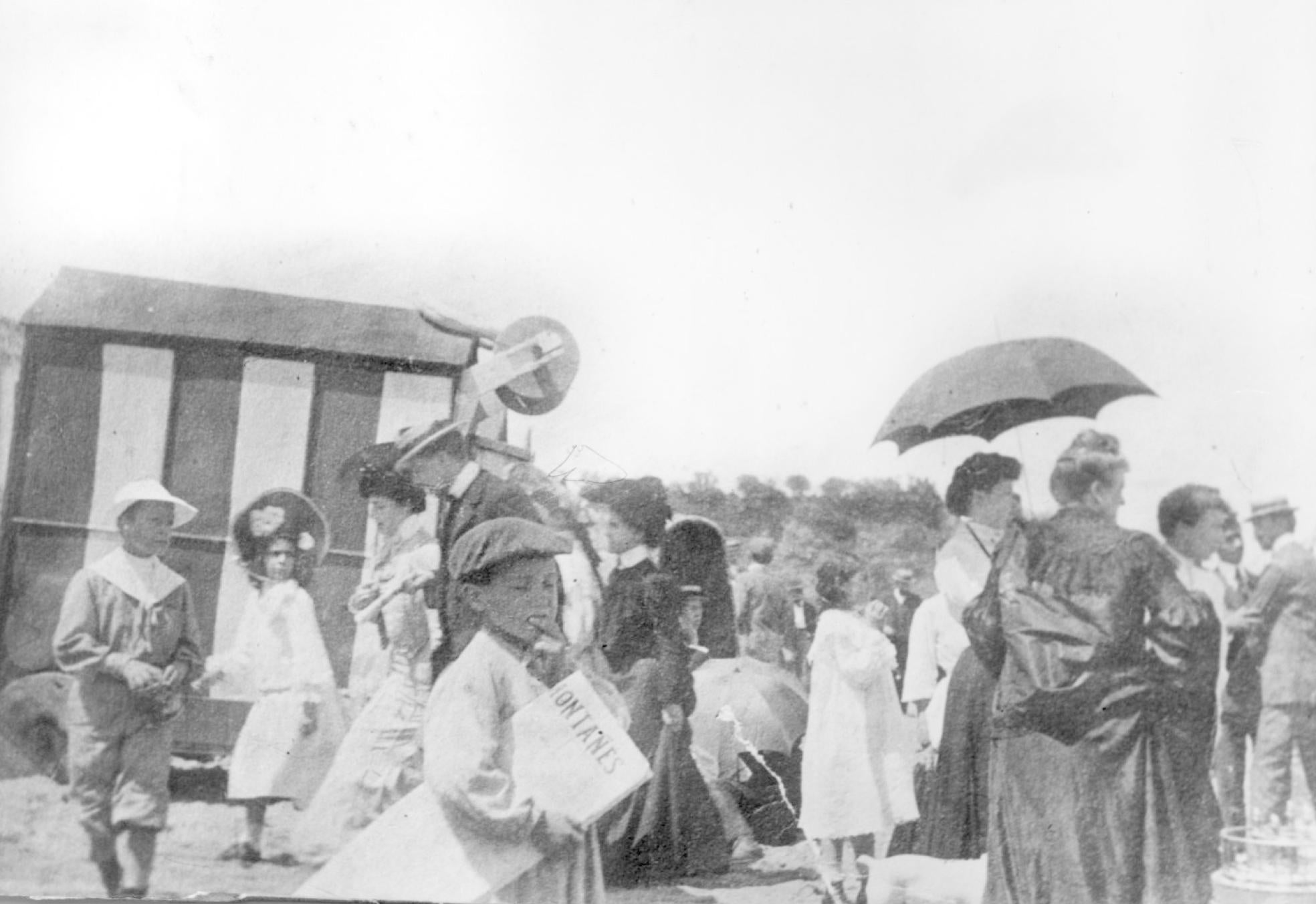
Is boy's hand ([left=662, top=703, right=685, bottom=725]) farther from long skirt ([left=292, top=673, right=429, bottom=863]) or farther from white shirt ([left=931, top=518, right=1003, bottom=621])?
white shirt ([left=931, top=518, right=1003, bottom=621])

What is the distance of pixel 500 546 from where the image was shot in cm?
448

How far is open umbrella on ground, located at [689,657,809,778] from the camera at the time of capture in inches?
177

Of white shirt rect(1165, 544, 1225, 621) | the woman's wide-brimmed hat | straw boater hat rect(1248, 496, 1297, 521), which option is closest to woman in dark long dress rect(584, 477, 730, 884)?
the woman's wide-brimmed hat

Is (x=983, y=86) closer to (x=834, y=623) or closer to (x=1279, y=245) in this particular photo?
(x=1279, y=245)

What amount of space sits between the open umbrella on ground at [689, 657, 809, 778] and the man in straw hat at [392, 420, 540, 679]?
852 mm

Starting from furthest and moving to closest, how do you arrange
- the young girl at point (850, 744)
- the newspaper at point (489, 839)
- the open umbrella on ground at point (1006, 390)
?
1. the open umbrella on ground at point (1006, 390)
2. the young girl at point (850, 744)
3. the newspaper at point (489, 839)

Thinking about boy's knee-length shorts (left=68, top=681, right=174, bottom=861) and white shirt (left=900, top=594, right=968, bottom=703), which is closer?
boy's knee-length shorts (left=68, top=681, right=174, bottom=861)

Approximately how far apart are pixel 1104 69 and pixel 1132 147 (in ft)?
0.99

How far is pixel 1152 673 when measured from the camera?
446cm

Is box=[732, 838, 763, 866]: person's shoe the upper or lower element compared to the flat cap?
lower

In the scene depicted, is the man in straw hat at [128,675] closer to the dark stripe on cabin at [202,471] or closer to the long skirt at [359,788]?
the dark stripe on cabin at [202,471]

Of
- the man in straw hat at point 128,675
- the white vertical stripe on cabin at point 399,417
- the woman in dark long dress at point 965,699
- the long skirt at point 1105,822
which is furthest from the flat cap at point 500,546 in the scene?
the long skirt at point 1105,822

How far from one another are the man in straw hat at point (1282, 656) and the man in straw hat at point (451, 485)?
2581mm

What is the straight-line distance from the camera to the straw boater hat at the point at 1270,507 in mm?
4605
